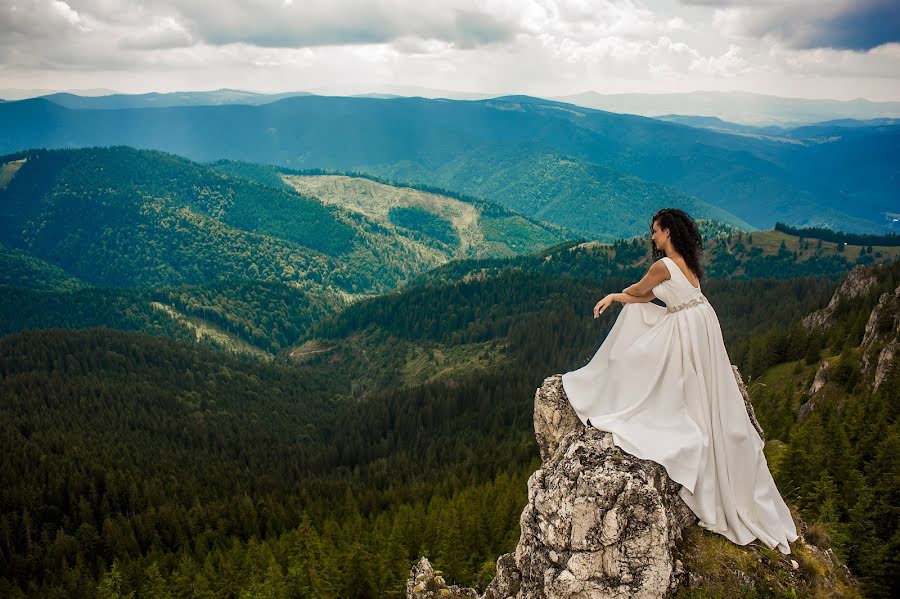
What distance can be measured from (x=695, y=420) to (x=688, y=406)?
0.43 meters

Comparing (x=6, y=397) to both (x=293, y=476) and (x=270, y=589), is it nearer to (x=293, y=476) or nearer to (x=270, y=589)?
(x=293, y=476)

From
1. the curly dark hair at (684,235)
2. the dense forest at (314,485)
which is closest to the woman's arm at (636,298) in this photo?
the curly dark hair at (684,235)

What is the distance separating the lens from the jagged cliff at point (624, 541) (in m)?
16.9

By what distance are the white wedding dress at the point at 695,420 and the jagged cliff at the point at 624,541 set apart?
0.52m

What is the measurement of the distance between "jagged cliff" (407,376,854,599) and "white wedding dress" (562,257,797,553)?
0.52 m

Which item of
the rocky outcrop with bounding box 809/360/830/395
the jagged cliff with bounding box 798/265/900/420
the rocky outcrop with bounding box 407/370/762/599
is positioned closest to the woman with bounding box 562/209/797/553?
the rocky outcrop with bounding box 407/370/762/599

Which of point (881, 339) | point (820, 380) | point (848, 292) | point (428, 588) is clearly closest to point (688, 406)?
point (428, 588)

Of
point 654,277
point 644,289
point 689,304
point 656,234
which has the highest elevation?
point 656,234

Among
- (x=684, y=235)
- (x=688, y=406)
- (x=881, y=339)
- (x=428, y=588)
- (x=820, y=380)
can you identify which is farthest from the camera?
(x=820, y=380)

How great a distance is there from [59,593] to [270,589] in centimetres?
5282

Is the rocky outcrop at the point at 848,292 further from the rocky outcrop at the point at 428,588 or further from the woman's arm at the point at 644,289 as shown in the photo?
the woman's arm at the point at 644,289

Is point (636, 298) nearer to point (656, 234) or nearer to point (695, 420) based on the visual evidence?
point (656, 234)

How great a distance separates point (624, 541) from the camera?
17109 millimetres

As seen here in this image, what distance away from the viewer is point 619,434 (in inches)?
682
